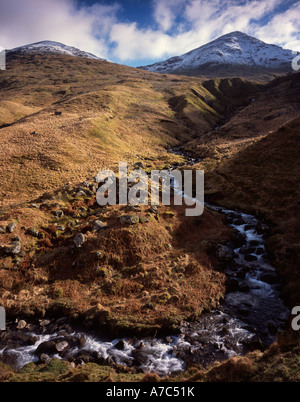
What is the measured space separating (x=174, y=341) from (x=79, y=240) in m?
11.9

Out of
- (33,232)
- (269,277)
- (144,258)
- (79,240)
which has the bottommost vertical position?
(269,277)

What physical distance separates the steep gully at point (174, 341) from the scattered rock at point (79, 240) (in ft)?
21.4

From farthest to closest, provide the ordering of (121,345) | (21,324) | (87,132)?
1. (87,132)
2. (21,324)
3. (121,345)

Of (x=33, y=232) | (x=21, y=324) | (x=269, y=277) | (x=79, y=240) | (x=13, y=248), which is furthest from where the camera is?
(x=33, y=232)

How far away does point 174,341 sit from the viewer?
14.6m

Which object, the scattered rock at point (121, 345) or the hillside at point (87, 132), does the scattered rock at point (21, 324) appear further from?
the hillside at point (87, 132)

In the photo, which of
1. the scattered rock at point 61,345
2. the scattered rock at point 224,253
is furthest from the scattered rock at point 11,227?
the scattered rock at point 224,253

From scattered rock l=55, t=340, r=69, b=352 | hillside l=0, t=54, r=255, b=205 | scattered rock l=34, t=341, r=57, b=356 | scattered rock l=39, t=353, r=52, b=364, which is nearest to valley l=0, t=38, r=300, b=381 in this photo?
scattered rock l=39, t=353, r=52, b=364

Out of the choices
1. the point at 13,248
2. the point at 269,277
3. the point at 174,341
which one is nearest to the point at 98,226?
the point at 13,248

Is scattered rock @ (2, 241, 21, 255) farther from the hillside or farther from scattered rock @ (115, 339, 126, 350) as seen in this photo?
the hillside

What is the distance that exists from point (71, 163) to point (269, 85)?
183 meters

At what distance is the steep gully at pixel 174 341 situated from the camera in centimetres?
1320

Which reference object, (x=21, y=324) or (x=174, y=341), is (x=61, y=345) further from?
(x=174, y=341)
